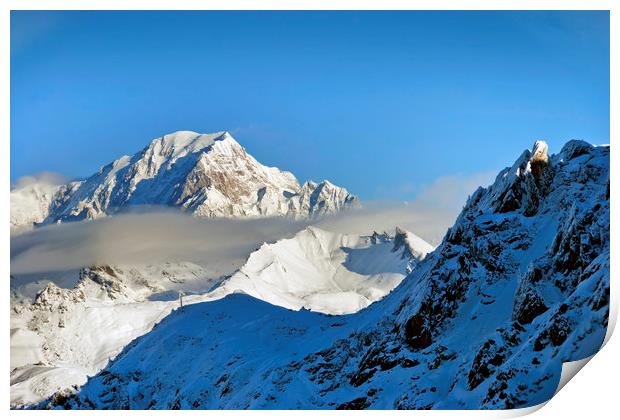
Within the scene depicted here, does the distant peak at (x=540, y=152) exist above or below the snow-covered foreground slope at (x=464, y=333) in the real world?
above

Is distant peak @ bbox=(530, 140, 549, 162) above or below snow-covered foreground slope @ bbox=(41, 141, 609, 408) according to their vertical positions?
above

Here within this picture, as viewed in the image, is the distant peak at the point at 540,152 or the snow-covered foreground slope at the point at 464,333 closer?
the snow-covered foreground slope at the point at 464,333

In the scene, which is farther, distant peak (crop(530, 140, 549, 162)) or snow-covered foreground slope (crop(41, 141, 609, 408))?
distant peak (crop(530, 140, 549, 162))

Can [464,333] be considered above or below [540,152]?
below

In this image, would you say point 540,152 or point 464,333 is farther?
point 540,152
